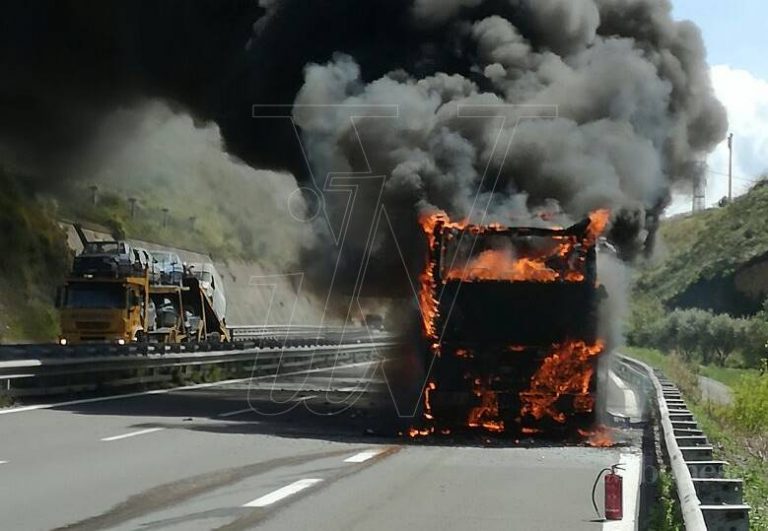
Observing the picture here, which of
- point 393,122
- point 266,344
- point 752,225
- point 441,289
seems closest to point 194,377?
point 266,344

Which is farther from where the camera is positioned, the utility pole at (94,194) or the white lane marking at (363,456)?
the utility pole at (94,194)

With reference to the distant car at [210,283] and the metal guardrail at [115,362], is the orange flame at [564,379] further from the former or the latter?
the distant car at [210,283]

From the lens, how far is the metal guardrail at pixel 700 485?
20.4 feet

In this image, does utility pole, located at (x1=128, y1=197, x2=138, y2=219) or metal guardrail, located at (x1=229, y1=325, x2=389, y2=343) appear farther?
utility pole, located at (x1=128, y1=197, x2=138, y2=219)

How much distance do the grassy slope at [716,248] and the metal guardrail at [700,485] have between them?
49.8 m

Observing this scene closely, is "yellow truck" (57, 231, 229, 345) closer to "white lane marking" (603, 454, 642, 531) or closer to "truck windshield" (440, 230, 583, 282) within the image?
"truck windshield" (440, 230, 583, 282)

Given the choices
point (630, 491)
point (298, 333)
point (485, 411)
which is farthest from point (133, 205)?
point (630, 491)

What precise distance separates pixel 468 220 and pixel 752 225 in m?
56.4

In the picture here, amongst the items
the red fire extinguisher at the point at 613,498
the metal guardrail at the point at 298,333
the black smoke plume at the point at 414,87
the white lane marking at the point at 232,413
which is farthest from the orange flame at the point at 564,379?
the metal guardrail at the point at 298,333

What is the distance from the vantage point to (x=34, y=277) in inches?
1724

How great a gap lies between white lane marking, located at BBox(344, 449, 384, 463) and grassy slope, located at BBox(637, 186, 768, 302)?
4762cm

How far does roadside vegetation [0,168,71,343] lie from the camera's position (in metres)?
41.4

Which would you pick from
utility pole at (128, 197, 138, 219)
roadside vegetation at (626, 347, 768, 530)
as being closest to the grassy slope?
utility pole at (128, 197, 138, 219)

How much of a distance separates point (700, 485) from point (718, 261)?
59.5 metres
